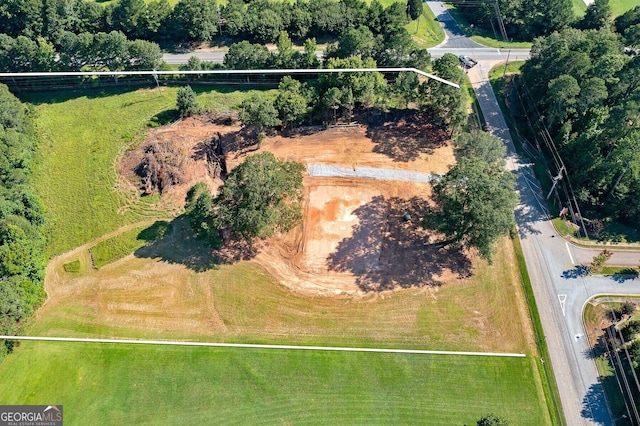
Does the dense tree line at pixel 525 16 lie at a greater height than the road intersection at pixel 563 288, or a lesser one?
greater

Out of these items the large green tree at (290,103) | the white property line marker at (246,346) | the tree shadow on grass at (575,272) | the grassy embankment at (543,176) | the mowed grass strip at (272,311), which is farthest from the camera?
the large green tree at (290,103)

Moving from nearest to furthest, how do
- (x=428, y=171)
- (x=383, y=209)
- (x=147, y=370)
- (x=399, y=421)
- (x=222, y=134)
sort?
(x=399, y=421)
(x=147, y=370)
(x=383, y=209)
(x=428, y=171)
(x=222, y=134)

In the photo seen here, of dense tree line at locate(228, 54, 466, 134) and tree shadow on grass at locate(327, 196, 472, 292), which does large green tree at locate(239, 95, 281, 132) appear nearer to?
dense tree line at locate(228, 54, 466, 134)

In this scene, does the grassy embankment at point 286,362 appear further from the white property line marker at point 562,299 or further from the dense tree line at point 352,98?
the dense tree line at point 352,98

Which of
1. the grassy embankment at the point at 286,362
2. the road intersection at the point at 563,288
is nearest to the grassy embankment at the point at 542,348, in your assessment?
the road intersection at the point at 563,288

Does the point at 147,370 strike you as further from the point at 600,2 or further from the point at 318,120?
the point at 600,2

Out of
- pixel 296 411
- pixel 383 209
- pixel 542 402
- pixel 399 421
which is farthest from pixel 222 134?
pixel 542 402

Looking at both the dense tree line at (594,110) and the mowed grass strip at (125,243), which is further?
the mowed grass strip at (125,243)
